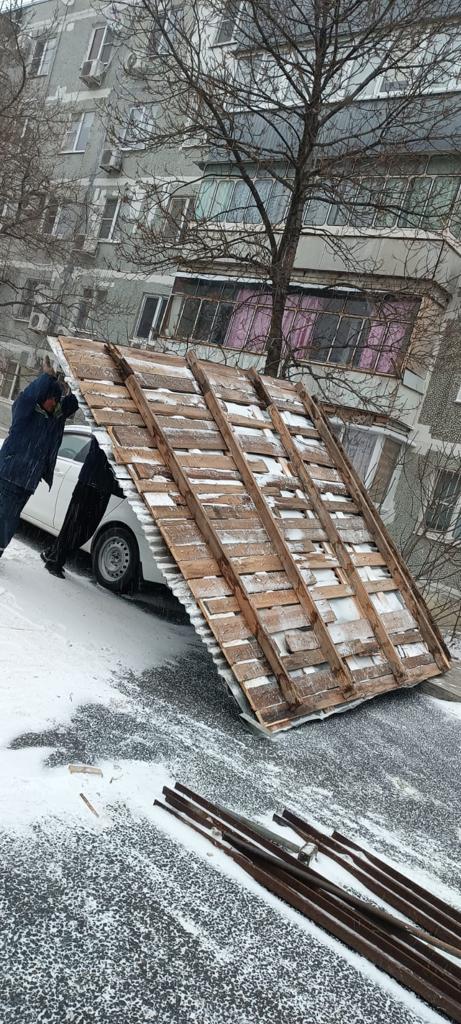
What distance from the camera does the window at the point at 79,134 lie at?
28.9 meters

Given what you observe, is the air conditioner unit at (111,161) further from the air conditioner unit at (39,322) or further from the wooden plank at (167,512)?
the wooden plank at (167,512)

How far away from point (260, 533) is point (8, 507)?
227cm

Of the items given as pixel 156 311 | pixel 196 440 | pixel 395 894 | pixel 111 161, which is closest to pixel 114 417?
pixel 196 440

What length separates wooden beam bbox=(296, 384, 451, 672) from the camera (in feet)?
23.0

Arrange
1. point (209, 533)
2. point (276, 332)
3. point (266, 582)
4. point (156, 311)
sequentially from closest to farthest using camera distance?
point (209, 533) < point (266, 582) < point (276, 332) < point (156, 311)

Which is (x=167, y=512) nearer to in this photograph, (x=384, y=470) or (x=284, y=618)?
(x=284, y=618)

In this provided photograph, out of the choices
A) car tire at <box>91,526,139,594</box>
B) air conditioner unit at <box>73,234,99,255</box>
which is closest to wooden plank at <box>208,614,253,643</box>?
car tire at <box>91,526,139,594</box>

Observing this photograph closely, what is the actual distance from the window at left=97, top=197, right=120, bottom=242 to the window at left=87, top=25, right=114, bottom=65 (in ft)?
19.5

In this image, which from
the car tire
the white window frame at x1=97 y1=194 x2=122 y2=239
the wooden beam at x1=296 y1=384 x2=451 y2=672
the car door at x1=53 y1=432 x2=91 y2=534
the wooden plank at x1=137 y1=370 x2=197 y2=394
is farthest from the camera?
the white window frame at x1=97 y1=194 x2=122 y2=239

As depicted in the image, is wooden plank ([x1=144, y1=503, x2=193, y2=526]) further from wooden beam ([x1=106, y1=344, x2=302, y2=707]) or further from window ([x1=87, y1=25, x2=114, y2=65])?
window ([x1=87, y1=25, x2=114, y2=65])

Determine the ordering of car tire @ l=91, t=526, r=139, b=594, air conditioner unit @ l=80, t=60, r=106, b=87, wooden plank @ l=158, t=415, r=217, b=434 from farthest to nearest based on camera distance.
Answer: air conditioner unit @ l=80, t=60, r=106, b=87
car tire @ l=91, t=526, r=139, b=594
wooden plank @ l=158, t=415, r=217, b=434

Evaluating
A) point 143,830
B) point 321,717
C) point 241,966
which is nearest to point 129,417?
point 321,717

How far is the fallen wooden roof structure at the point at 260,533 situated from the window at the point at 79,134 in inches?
1050

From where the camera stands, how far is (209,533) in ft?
17.1
